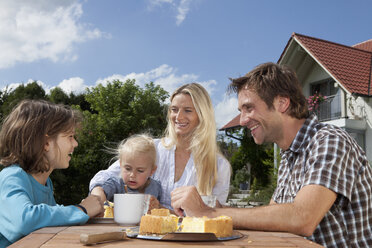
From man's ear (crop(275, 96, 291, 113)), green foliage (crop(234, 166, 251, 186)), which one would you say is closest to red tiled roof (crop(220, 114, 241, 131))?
green foliage (crop(234, 166, 251, 186))

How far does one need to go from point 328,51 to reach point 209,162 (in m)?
14.5

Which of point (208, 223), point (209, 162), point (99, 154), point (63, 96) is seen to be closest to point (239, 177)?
point (99, 154)

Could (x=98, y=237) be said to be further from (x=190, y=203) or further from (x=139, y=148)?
(x=139, y=148)

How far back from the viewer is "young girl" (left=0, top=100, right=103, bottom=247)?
197 cm

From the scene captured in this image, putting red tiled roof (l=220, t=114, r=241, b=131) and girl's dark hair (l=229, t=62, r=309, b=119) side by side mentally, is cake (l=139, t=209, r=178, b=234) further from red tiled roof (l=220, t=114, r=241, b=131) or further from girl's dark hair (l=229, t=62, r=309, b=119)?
red tiled roof (l=220, t=114, r=241, b=131)

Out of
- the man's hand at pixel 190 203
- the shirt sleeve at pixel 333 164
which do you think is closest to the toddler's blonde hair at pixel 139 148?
the man's hand at pixel 190 203

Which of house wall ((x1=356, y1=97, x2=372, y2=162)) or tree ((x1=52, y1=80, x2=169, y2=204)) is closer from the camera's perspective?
house wall ((x1=356, y1=97, x2=372, y2=162))

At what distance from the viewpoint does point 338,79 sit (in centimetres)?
1459

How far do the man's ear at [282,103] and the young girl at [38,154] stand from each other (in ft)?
3.96

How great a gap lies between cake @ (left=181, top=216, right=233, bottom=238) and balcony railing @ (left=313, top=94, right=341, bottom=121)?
15.3 m

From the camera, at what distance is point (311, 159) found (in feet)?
6.88

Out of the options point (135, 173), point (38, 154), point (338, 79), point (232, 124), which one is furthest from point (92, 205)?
point (232, 124)

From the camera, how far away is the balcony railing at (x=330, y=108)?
1602 centimetres

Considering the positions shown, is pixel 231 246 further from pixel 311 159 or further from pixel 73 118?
pixel 73 118
